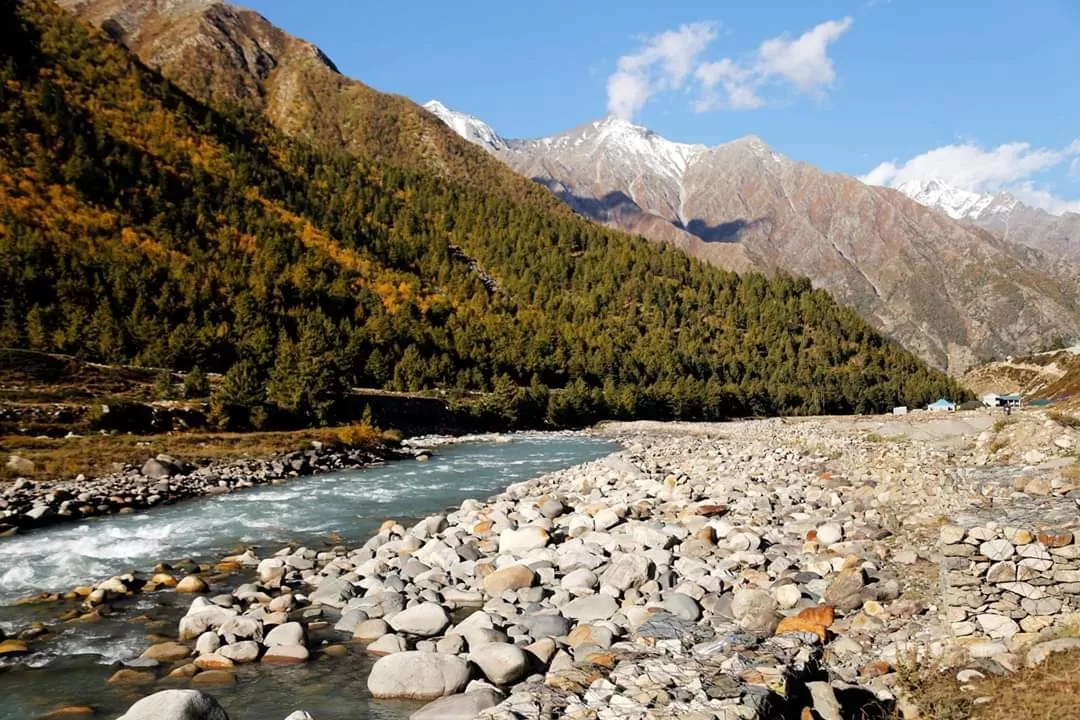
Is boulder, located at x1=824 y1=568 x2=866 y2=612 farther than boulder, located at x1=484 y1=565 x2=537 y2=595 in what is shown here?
No

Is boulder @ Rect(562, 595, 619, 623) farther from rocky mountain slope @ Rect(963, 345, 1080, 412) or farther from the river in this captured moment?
rocky mountain slope @ Rect(963, 345, 1080, 412)

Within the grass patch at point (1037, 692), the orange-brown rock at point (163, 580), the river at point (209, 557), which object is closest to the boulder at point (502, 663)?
the river at point (209, 557)

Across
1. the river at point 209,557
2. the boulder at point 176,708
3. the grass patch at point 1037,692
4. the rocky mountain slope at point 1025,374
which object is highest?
the rocky mountain slope at point 1025,374

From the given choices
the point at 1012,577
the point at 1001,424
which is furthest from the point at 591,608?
the point at 1001,424

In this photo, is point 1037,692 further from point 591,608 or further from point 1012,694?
point 591,608

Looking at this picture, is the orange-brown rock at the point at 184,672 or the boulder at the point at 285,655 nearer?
the orange-brown rock at the point at 184,672

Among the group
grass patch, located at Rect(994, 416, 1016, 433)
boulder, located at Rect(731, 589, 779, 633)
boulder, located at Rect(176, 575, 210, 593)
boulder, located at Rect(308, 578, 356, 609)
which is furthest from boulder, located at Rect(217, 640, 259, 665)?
grass patch, located at Rect(994, 416, 1016, 433)

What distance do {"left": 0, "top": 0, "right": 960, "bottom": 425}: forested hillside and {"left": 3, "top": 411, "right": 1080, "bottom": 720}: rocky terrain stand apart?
111 ft

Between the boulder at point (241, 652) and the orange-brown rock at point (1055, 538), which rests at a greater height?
the orange-brown rock at point (1055, 538)

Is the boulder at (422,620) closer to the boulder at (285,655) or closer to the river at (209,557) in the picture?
the river at (209,557)

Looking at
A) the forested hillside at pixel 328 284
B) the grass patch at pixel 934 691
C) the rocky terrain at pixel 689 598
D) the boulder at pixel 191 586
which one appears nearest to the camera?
the grass patch at pixel 934 691

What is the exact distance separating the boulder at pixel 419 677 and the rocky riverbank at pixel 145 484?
56.9 ft

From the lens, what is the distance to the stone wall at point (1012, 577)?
7.31 m

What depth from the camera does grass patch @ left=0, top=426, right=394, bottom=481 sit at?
27703mm
